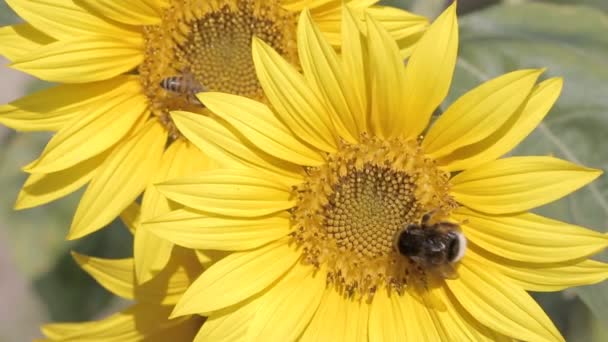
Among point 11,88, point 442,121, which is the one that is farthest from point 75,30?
point 11,88

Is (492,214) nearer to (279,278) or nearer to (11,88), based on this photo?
(279,278)

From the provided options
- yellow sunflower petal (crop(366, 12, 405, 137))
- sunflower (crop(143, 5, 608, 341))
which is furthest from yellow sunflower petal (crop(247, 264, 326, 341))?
yellow sunflower petal (crop(366, 12, 405, 137))

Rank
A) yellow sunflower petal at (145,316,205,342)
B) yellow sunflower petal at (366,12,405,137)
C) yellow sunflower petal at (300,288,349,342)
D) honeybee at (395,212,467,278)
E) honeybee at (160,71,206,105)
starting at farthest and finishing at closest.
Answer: yellow sunflower petal at (145,316,205,342) → honeybee at (160,71,206,105) → yellow sunflower petal at (300,288,349,342) → honeybee at (395,212,467,278) → yellow sunflower petal at (366,12,405,137)

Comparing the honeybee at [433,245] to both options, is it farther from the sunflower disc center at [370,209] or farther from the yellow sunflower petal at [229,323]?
the yellow sunflower petal at [229,323]

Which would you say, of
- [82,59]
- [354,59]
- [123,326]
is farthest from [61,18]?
[123,326]

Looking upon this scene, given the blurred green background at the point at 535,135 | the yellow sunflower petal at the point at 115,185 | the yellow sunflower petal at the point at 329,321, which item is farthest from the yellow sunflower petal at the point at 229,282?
the blurred green background at the point at 535,135

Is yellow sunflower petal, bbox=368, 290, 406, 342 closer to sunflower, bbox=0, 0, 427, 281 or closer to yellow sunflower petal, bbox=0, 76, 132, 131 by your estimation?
sunflower, bbox=0, 0, 427, 281
